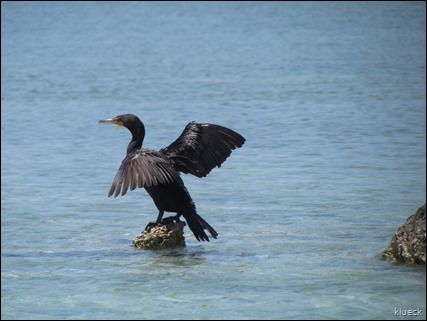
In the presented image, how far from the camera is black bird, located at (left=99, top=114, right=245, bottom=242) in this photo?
885cm

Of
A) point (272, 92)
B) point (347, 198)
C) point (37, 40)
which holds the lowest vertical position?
point (347, 198)

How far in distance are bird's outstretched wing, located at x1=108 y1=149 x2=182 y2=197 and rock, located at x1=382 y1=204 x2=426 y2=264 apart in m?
1.97

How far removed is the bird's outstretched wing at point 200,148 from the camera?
9.66 meters

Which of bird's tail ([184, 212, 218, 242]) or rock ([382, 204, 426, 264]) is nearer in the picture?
rock ([382, 204, 426, 264])

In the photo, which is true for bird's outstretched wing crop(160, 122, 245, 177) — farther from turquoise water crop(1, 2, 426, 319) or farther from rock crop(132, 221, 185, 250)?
turquoise water crop(1, 2, 426, 319)

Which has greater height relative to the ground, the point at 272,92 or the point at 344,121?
the point at 272,92

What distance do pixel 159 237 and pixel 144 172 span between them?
69cm

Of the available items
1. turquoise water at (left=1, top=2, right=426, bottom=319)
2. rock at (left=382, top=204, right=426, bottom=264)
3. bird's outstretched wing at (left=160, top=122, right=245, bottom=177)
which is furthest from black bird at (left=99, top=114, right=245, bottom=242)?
rock at (left=382, top=204, right=426, bottom=264)

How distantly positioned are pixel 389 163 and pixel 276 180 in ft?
6.26

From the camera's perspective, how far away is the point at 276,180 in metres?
13.1

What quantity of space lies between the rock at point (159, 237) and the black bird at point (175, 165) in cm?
8

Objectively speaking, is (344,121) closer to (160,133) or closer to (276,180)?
(160,133)

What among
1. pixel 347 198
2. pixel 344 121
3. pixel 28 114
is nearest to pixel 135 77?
pixel 28 114

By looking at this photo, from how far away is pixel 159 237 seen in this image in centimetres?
924
